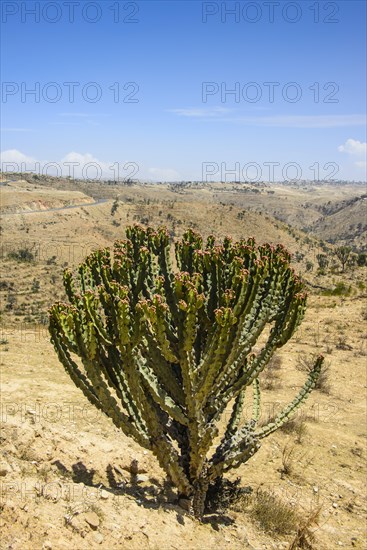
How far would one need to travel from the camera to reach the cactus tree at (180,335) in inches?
186

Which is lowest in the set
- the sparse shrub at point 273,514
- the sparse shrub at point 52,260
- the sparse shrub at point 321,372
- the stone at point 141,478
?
the sparse shrub at point 273,514

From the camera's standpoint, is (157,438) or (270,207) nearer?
(157,438)

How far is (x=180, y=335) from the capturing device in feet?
15.6

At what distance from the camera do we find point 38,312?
2512 cm

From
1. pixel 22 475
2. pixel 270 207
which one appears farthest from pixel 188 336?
pixel 270 207

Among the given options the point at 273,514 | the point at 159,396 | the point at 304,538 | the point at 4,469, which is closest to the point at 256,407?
the point at 273,514

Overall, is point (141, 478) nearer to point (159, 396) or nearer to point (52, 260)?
point (159, 396)

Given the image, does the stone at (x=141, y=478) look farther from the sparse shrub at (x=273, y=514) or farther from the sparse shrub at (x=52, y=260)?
the sparse shrub at (x=52, y=260)

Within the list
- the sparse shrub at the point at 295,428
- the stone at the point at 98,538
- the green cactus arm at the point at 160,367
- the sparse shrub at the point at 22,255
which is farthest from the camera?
the sparse shrub at the point at 22,255

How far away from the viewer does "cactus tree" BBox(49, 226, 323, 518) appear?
15.5 feet

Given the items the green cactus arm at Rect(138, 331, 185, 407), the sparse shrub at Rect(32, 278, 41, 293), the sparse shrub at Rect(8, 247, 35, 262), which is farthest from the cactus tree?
the sparse shrub at Rect(8, 247, 35, 262)

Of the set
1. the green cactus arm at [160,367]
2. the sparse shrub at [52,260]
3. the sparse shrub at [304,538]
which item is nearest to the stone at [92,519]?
the green cactus arm at [160,367]

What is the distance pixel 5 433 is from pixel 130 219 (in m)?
60.7

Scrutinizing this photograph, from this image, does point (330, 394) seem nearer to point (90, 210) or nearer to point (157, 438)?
point (157, 438)
